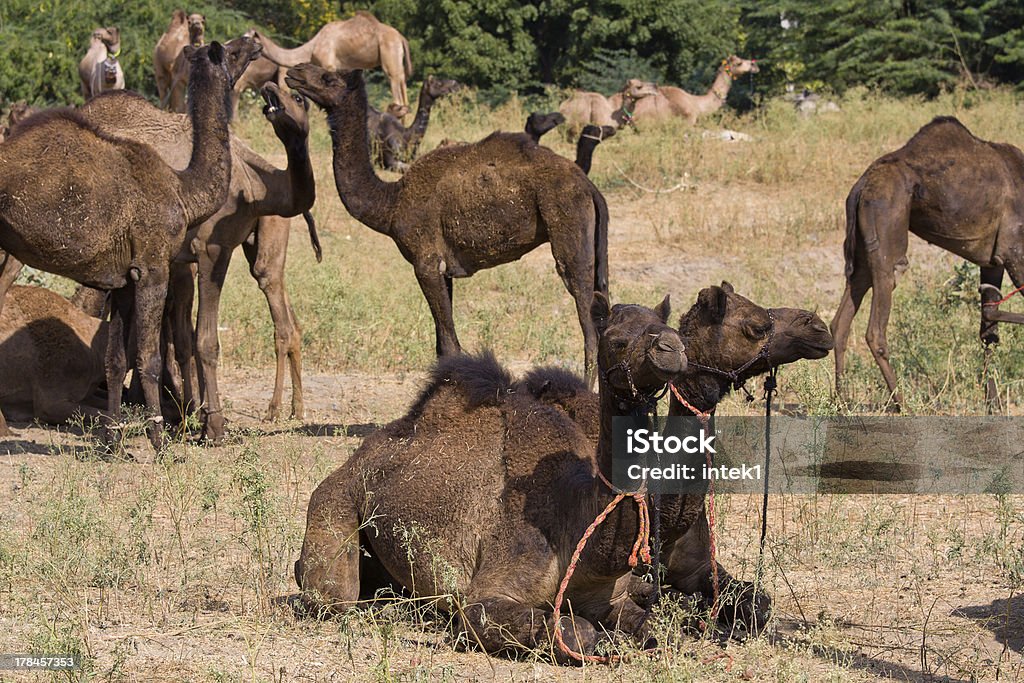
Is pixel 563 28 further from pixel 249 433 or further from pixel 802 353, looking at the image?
pixel 802 353

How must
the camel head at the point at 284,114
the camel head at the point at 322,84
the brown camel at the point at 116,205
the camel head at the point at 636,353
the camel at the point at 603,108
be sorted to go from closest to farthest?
1. the camel head at the point at 636,353
2. the brown camel at the point at 116,205
3. the camel head at the point at 284,114
4. the camel head at the point at 322,84
5. the camel at the point at 603,108

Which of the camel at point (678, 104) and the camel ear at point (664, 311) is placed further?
the camel at point (678, 104)

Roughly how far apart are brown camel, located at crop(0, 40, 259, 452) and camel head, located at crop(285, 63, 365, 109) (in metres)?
0.61

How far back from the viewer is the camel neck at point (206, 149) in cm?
1030

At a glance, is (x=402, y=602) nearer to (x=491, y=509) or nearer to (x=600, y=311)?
(x=491, y=509)

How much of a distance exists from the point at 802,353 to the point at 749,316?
0.28 meters

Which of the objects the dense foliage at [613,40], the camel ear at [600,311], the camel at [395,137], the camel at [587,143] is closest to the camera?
the camel ear at [600,311]

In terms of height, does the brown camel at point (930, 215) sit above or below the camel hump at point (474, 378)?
above

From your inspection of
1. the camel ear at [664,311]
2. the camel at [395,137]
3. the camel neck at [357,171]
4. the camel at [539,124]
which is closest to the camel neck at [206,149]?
the camel neck at [357,171]

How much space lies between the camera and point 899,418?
419 inches

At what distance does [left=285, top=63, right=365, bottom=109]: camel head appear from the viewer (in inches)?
434

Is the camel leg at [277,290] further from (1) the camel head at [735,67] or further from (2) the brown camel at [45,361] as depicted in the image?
(1) the camel head at [735,67]

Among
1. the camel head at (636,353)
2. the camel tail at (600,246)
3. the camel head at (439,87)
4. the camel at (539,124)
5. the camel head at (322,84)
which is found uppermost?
the camel head at (439,87)

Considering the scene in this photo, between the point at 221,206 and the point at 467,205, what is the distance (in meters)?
1.77
